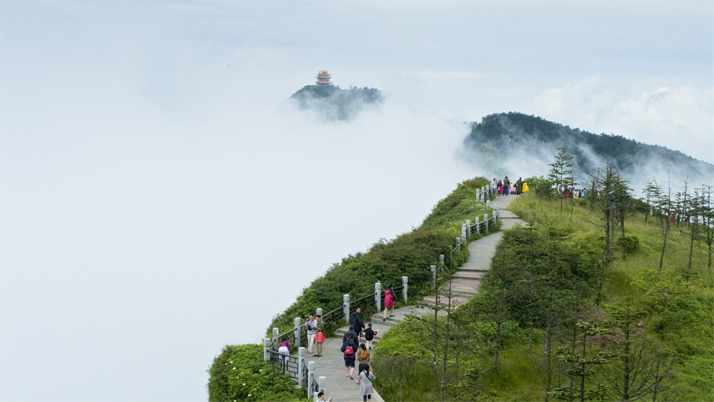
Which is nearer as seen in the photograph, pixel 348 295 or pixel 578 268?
pixel 348 295

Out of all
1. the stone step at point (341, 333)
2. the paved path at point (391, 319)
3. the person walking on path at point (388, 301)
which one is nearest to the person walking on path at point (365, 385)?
the paved path at point (391, 319)

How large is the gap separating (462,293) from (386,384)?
7.50 meters

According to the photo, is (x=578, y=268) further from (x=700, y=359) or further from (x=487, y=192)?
(x=487, y=192)

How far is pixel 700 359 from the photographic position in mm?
20109

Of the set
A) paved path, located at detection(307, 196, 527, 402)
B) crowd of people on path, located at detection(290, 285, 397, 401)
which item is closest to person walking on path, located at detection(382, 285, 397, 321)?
crowd of people on path, located at detection(290, 285, 397, 401)

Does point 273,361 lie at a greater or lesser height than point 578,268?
lesser

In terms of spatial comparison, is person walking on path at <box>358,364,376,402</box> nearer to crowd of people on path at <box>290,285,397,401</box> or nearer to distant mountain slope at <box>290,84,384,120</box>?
crowd of people on path at <box>290,285,397,401</box>

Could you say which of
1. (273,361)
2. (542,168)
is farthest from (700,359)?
(542,168)

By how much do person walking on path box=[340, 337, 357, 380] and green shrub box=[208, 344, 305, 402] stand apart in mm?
1482

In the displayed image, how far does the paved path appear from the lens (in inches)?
724

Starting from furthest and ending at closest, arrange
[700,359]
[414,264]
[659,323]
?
[414,264], [659,323], [700,359]

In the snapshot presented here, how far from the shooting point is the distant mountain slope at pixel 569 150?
91.1m

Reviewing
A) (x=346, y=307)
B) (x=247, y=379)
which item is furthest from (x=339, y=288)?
(x=247, y=379)

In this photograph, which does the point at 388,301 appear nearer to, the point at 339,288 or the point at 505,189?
the point at 339,288
